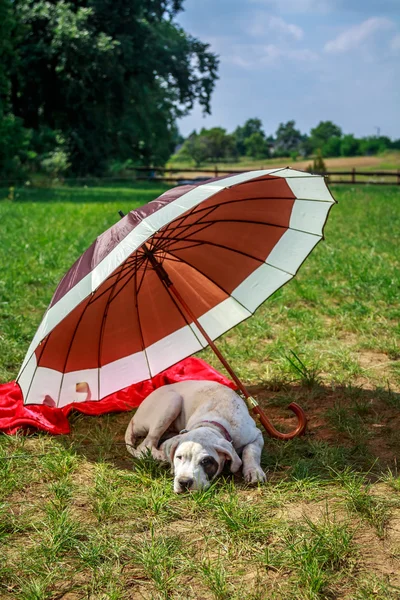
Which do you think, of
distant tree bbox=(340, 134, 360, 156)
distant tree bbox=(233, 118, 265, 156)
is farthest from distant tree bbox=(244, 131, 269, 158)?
distant tree bbox=(340, 134, 360, 156)

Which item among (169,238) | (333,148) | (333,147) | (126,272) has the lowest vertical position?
(126,272)

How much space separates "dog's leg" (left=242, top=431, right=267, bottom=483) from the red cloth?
1236mm

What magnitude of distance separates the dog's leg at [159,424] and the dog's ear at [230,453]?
0.60m

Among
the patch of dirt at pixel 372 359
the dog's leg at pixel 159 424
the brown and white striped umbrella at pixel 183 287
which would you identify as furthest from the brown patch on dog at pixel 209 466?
the patch of dirt at pixel 372 359

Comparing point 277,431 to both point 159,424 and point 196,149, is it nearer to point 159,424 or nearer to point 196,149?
point 159,424

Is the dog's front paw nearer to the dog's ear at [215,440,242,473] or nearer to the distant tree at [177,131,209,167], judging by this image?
the dog's ear at [215,440,242,473]

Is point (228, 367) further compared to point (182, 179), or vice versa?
point (182, 179)

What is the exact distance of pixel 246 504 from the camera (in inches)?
138

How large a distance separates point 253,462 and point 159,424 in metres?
0.68

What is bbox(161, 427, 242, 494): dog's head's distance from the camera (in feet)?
11.7

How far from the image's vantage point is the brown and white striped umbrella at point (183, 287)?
173 inches

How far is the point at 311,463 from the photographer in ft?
13.2

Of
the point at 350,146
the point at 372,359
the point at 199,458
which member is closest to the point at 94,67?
the point at 372,359

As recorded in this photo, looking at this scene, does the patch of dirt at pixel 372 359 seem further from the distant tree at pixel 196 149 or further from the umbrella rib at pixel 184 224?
the distant tree at pixel 196 149
